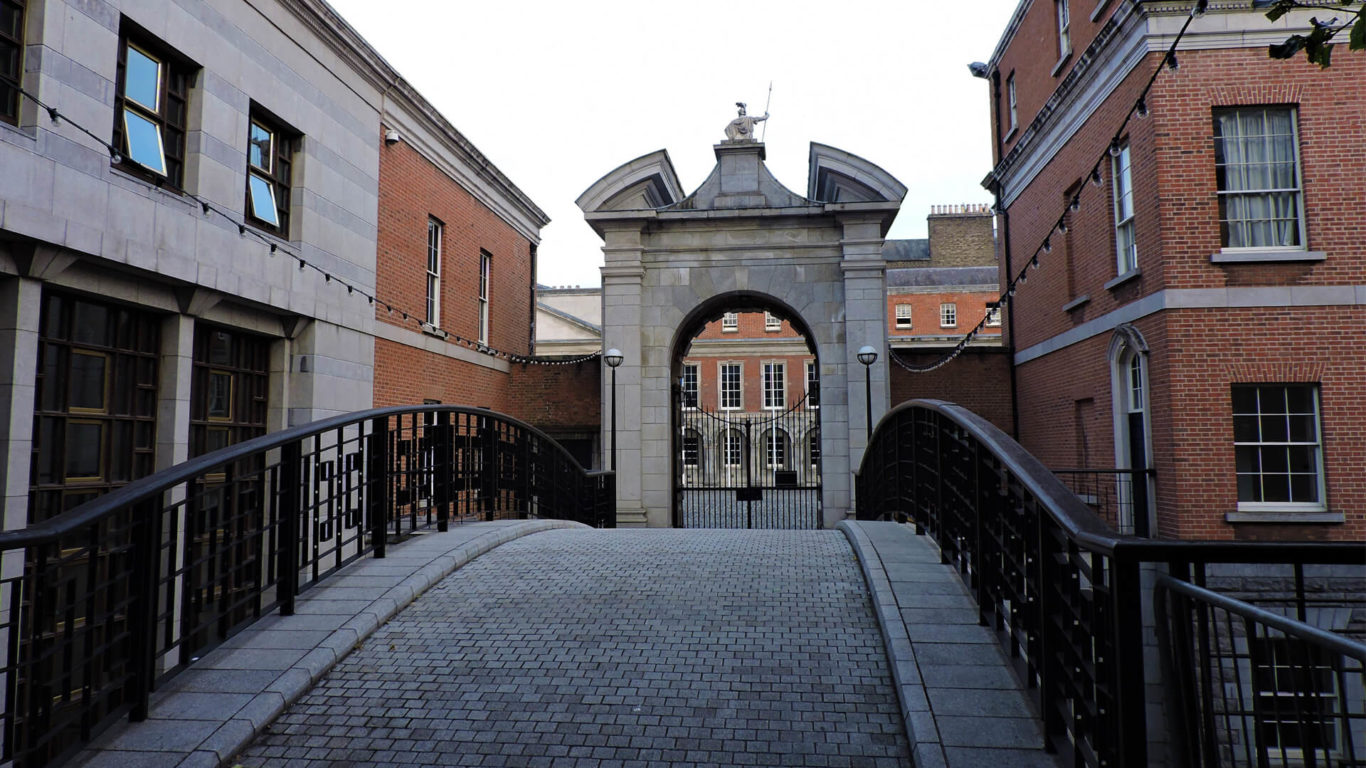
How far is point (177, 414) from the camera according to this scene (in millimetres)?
8156

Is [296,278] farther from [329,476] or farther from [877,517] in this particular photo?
[877,517]

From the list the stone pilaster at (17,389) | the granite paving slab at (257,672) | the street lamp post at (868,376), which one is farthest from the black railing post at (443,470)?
the street lamp post at (868,376)

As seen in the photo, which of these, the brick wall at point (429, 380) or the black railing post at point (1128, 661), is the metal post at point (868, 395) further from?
the black railing post at point (1128, 661)

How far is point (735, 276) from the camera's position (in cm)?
1511

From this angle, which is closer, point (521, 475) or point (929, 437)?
point (929, 437)

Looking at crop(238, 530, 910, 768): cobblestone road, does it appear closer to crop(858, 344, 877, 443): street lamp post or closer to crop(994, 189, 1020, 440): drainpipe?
crop(858, 344, 877, 443): street lamp post

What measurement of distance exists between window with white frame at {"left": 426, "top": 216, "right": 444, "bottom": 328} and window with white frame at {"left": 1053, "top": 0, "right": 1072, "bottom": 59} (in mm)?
11970

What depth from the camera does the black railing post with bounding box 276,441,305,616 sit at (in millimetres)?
4703

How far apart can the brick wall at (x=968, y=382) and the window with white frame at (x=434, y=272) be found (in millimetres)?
9157

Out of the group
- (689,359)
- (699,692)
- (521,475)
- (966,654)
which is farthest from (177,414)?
(689,359)

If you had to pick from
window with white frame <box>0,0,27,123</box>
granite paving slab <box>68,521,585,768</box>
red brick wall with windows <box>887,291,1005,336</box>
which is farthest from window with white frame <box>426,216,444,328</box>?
red brick wall with windows <box>887,291,1005,336</box>

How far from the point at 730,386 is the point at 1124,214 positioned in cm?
2675

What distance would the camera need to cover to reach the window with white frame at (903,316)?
4075 cm

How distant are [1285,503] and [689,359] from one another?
95.7 ft
